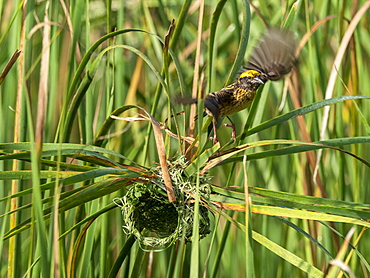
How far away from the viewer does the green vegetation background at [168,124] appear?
1137 mm

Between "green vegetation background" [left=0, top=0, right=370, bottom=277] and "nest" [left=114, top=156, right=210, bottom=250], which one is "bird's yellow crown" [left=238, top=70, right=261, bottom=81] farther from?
"nest" [left=114, top=156, right=210, bottom=250]

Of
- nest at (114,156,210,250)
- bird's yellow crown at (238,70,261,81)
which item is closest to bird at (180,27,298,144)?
bird's yellow crown at (238,70,261,81)

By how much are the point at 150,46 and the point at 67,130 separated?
3.27ft

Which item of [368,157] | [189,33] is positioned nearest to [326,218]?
[368,157]

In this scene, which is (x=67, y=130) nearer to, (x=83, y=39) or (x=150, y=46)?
(x=150, y=46)

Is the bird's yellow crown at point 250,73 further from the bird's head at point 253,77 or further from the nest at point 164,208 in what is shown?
the nest at point 164,208

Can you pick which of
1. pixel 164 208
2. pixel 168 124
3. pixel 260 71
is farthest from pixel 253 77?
pixel 164 208

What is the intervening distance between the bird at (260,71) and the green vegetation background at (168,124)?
5 centimetres

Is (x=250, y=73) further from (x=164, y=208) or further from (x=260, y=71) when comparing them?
(x=164, y=208)

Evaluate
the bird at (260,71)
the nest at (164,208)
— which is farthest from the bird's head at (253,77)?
the nest at (164,208)

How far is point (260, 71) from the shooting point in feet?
4.81

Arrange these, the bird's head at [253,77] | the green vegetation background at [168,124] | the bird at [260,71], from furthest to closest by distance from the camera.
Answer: the bird's head at [253,77]
the bird at [260,71]
the green vegetation background at [168,124]

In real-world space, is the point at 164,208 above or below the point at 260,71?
below

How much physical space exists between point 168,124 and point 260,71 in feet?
1.00
